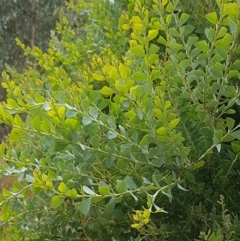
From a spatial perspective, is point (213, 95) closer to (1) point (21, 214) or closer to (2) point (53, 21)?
(1) point (21, 214)

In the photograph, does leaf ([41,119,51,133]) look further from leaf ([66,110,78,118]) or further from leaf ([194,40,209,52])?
leaf ([194,40,209,52])

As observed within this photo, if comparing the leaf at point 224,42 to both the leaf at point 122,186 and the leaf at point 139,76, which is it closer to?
the leaf at point 139,76

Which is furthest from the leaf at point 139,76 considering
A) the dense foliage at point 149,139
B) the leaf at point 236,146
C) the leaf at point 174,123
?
the leaf at point 236,146

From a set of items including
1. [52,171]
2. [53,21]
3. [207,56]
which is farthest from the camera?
[53,21]

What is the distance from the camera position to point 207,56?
33.6 inches

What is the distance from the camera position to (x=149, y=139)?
853 mm

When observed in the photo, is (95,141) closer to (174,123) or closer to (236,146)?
(174,123)

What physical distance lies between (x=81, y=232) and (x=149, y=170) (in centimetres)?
31

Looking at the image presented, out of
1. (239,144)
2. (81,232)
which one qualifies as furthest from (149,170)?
(81,232)

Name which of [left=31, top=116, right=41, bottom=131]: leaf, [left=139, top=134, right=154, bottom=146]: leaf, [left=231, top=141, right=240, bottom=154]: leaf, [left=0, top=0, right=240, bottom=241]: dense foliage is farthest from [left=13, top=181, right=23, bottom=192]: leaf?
[left=231, top=141, right=240, bottom=154]: leaf

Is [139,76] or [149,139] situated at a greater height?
[139,76]

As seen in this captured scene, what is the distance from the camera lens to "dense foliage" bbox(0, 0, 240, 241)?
830 mm

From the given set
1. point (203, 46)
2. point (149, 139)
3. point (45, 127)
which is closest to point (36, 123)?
point (45, 127)

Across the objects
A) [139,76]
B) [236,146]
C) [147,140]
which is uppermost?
[139,76]
